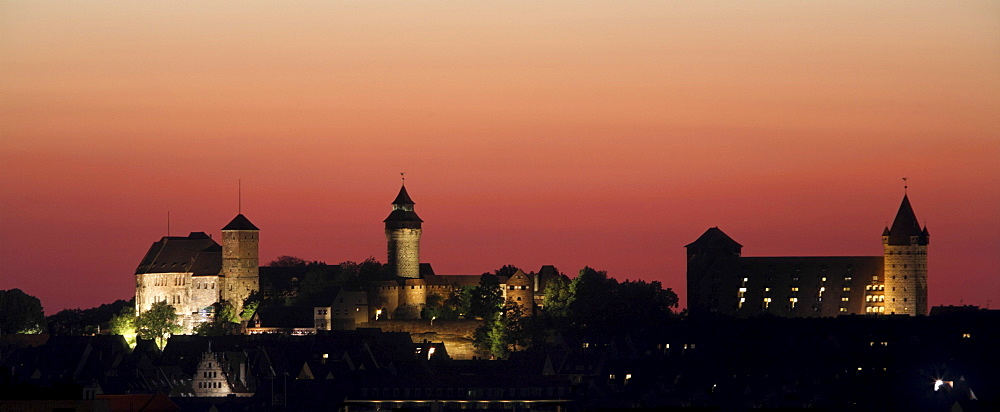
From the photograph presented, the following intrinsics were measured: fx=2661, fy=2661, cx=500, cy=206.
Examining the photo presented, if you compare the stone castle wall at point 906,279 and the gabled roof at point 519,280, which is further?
the stone castle wall at point 906,279

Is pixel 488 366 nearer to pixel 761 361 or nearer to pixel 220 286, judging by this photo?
pixel 761 361

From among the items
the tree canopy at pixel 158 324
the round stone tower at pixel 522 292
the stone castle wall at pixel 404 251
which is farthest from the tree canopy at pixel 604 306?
the tree canopy at pixel 158 324

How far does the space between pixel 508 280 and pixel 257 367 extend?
3014cm

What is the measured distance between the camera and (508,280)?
191500mm

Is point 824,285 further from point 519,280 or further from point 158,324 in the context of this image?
point 158,324

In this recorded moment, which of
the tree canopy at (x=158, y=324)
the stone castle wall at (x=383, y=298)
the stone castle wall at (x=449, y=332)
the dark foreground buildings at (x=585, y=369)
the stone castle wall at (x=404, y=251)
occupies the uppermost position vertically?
the stone castle wall at (x=404, y=251)

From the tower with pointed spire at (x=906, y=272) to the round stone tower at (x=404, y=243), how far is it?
34.8 metres

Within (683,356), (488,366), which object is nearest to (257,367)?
(488,366)

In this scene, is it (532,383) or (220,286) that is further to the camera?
(220,286)

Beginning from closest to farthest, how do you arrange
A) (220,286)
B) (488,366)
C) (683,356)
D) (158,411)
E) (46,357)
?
(158,411), (488,366), (683,356), (46,357), (220,286)

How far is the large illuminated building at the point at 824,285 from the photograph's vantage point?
643 feet

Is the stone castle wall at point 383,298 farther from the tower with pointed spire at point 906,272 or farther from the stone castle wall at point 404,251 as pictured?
the tower with pointed spire at point 906,272

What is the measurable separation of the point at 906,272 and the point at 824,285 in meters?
6.11

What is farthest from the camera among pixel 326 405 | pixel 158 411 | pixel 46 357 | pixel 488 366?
pixel 46 357
